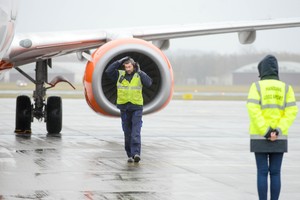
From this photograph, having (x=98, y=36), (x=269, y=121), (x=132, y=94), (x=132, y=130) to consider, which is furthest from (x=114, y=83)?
(x=269, y=121)

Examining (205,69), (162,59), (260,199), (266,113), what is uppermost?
(205,69)

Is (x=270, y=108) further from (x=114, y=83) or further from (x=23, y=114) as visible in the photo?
(x=23, y=114)

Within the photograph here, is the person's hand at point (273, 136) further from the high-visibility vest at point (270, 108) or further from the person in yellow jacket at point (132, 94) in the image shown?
the person in yellow jacket at point (132, 94)

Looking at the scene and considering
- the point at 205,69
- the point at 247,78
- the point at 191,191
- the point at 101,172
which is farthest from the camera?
the point at 247,78

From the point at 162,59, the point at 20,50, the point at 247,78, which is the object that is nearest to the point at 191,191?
the point at 162,59

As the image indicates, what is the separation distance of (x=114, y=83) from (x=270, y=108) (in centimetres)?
640

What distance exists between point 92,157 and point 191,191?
12.2 feet

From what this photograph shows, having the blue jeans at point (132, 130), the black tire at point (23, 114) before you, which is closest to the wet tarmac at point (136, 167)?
the blue jeans at point (132, 130)

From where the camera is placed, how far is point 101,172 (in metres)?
10.6

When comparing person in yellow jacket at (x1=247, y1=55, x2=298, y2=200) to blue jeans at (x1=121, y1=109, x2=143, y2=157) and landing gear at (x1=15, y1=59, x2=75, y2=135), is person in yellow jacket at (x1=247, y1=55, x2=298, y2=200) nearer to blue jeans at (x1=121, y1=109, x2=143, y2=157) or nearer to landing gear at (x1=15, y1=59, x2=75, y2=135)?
blue jeans at (x1=121, y1=109, x2=143, y2=157)

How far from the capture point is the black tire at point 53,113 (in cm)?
1722

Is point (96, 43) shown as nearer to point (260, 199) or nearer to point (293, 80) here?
point (260, 199)

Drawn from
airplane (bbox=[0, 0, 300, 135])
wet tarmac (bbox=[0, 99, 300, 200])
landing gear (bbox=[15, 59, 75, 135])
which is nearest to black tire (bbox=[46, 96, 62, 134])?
landing gear (bbox=[15, 59, 75, 135])

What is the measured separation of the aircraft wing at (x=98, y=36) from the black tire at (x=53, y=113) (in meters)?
1.75
